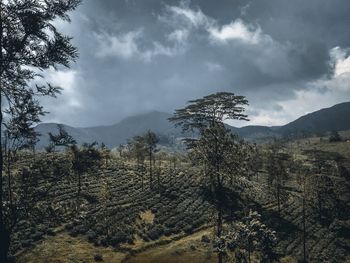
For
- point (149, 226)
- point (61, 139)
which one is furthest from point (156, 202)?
point (61, 139)

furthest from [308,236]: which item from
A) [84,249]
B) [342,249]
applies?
[84,249]

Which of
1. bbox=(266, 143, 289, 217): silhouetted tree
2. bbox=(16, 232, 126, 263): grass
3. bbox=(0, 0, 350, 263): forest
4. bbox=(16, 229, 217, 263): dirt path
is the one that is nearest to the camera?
bbox=(0, 0, 350, 263): forest

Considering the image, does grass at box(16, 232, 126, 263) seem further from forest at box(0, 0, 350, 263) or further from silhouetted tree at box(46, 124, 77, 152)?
silhouetted tree at box(46, 124, 77, 152)

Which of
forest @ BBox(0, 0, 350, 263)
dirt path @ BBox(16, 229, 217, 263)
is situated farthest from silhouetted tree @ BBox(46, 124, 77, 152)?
dirt path @ BBox(16, 229, 217, 263)

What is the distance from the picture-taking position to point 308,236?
7288cm

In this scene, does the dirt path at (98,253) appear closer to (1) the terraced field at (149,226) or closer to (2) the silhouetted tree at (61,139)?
(1) the terraced field at (149,226)

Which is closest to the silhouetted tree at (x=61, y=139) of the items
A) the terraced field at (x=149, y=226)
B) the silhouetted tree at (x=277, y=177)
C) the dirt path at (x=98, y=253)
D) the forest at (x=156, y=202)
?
the forest at (x=156, y=202)

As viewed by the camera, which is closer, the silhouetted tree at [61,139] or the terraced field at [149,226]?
the silhouetted tree at [61,139]

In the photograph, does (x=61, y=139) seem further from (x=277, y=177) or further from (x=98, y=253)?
(x=277, y=177)

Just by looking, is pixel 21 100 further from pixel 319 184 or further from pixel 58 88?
pixel 319 184

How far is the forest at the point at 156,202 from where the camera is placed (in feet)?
49.1

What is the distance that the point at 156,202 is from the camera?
7850cm

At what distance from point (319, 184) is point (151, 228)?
3925 cm

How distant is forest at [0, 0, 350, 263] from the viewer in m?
15.0
